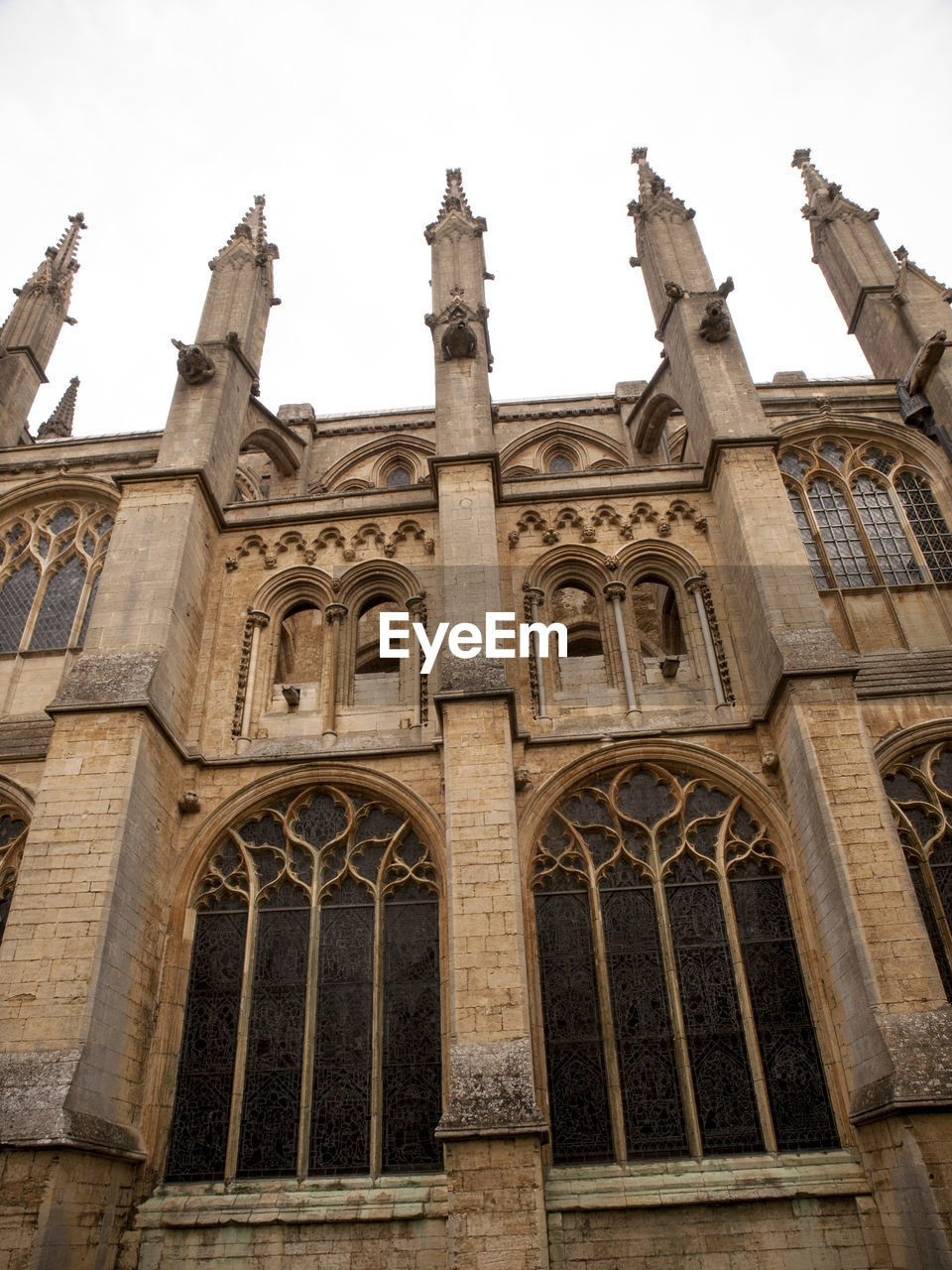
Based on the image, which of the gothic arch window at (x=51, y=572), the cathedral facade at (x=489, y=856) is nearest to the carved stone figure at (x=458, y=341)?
the cathedral facade at (x=489, y=856)

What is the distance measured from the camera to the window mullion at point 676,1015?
26.0 ft

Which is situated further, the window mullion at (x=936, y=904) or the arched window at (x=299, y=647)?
the arched window at (x=299, y=647)

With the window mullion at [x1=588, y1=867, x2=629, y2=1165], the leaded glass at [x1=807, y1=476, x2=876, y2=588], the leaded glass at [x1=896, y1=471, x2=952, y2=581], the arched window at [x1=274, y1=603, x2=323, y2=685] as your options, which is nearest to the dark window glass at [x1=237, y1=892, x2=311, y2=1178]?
the window mullion at [x1=588, y1=867, x2=629, y2=1165]

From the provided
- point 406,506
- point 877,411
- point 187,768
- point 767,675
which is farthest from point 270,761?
point 877,411

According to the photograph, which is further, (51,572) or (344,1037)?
(51,572)

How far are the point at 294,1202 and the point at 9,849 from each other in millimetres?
5046

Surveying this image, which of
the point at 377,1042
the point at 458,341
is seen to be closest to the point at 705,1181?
the point at 377,1042

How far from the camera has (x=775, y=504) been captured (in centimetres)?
→ 1096

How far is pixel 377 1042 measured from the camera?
8.46 m

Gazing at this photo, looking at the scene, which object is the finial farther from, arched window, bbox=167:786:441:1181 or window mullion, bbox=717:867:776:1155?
window mullion, bbox=717:867:776:1155

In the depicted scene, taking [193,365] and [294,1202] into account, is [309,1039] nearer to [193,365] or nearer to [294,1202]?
[294,1202]

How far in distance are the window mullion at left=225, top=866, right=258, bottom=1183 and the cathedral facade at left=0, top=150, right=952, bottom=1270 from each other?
0.04m

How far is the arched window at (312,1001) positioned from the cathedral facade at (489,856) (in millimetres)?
36

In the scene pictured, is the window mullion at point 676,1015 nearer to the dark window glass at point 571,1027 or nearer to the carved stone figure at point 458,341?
the dark window glass at point 571,1027
